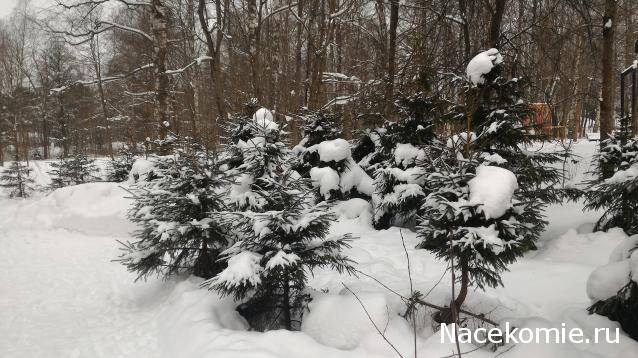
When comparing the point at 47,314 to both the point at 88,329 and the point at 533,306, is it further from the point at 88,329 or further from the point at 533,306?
the point at 533,306

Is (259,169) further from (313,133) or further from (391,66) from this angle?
(391,66)

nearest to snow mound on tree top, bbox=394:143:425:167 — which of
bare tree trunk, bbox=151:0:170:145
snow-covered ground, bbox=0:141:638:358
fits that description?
snow-covered ground, bbox=0:141:638:358

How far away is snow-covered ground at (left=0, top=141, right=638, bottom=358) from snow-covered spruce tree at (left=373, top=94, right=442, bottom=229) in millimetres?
533

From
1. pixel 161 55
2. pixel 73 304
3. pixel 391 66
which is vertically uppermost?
pixel 161 55

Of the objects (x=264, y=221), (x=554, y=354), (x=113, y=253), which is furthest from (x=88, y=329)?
(x=554, y=354)

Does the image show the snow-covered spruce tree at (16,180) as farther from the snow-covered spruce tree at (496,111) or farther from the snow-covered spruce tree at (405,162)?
the snow-covered spruce tree at (496,111)

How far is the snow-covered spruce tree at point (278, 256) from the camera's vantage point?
3.39m

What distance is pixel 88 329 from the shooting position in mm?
4184

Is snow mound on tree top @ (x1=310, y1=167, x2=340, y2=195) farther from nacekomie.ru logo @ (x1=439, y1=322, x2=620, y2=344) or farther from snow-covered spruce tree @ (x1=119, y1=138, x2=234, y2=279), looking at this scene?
nacekomie.ru logo @ (x1=439, y1=322, x2=620, y2=344)

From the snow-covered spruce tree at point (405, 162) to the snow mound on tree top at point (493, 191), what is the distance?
3353 millimetres

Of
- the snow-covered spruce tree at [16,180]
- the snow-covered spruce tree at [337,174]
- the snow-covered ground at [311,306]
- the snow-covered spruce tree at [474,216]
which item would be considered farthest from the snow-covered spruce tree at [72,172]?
the snow-covered spruce tree at [474,216]

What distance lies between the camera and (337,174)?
25.3ft

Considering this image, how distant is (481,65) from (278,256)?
2.86m

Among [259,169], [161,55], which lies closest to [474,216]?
[259,169]
